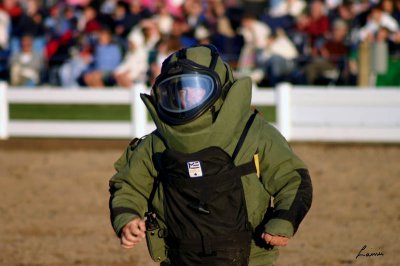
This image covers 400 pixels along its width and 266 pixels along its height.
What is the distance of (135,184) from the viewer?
12.9ft

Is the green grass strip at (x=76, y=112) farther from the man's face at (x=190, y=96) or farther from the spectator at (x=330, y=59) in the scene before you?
the man's face at (x=190, y=96)

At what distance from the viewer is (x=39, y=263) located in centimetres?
736

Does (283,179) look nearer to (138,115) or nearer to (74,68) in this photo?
(138,115)

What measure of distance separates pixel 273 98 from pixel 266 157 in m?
10.4

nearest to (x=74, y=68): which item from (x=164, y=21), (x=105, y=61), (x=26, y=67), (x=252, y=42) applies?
(x=105, y=61)

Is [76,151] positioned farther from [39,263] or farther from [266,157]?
[266,157]

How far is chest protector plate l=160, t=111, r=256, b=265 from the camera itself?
373 centimetres

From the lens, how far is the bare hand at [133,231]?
3.77m

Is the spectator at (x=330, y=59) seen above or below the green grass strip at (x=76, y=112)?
above

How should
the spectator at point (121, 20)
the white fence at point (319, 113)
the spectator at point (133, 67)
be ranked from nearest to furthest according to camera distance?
the white fence at point (319, 113)
the spectator at point (133, 67)
the spectator at point (121, 20)

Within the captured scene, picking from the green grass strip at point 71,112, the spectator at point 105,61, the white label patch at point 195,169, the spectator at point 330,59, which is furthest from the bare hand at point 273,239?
the spectator at point 105,61

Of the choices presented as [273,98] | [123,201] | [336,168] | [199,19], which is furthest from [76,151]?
[123,201]

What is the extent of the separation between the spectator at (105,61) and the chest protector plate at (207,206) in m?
13.6

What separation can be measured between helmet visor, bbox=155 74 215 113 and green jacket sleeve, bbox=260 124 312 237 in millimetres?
315
